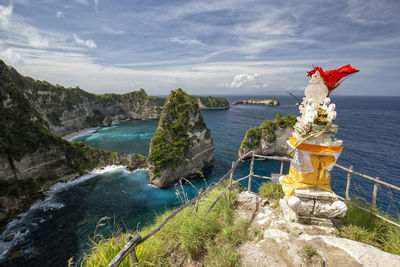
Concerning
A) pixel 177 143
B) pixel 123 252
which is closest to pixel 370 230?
pixel 123 252

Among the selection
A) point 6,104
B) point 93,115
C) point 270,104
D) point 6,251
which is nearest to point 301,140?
point 6,251

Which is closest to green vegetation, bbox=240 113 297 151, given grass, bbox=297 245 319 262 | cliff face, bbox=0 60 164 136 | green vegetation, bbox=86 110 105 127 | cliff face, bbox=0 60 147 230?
cliff face, bbox=0 60 147 230

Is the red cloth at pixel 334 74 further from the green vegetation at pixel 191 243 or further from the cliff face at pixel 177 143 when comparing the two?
the cliff face at pixel 177 143

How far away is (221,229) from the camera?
470 cm

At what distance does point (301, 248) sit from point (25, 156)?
101 ft

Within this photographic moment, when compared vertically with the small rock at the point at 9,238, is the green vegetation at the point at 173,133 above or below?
above

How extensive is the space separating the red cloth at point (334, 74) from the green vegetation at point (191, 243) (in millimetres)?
4155

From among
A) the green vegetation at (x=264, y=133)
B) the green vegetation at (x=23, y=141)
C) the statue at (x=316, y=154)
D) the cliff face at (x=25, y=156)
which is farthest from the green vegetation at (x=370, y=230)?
the green vegetation at (x=23, y=141)

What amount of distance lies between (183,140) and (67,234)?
16680 millimetres

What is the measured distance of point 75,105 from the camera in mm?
60031

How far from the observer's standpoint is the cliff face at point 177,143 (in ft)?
80.7

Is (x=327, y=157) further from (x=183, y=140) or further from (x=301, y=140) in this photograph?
(x=183, y=140)

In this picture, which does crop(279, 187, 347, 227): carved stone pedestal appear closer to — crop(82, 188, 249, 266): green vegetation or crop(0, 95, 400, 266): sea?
crop(82, 188, 249, 266): green vegetation

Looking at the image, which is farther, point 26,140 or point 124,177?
point 124,177
